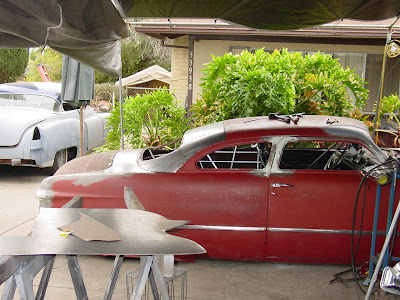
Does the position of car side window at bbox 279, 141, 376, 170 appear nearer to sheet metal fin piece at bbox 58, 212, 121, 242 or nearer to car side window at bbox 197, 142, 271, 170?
car side window at bbox 197, 142, 271, 170

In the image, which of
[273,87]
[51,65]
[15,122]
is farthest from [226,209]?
[51,65]

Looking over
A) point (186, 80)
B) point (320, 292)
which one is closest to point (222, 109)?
point (320, 292)

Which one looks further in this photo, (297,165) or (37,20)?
(297,165)

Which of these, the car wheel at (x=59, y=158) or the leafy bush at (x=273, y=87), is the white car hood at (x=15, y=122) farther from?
the leafy bush at (x=273, y=87)

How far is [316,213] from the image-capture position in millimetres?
4621

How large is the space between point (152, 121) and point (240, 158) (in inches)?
106

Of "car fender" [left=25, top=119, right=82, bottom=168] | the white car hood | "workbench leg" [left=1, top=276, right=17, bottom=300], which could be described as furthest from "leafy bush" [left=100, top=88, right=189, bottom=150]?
"workbench leg" [left=1, top=276, right=17, bottom=300]

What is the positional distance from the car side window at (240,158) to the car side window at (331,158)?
245 mm

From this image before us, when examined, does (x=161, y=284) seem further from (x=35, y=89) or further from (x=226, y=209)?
(x=35, y=89)

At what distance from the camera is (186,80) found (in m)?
12.8

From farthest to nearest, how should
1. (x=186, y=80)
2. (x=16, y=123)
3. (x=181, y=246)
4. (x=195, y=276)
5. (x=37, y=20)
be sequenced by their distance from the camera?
(x=186, y=80) < (x=16, y=123) < (x=195, y=276) < (x=37, y=20) < (x=181, y=246)

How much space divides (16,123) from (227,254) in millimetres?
5435

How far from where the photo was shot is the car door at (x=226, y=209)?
4668 millimetres

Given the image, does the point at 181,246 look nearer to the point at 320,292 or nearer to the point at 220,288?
the point at 220,288
